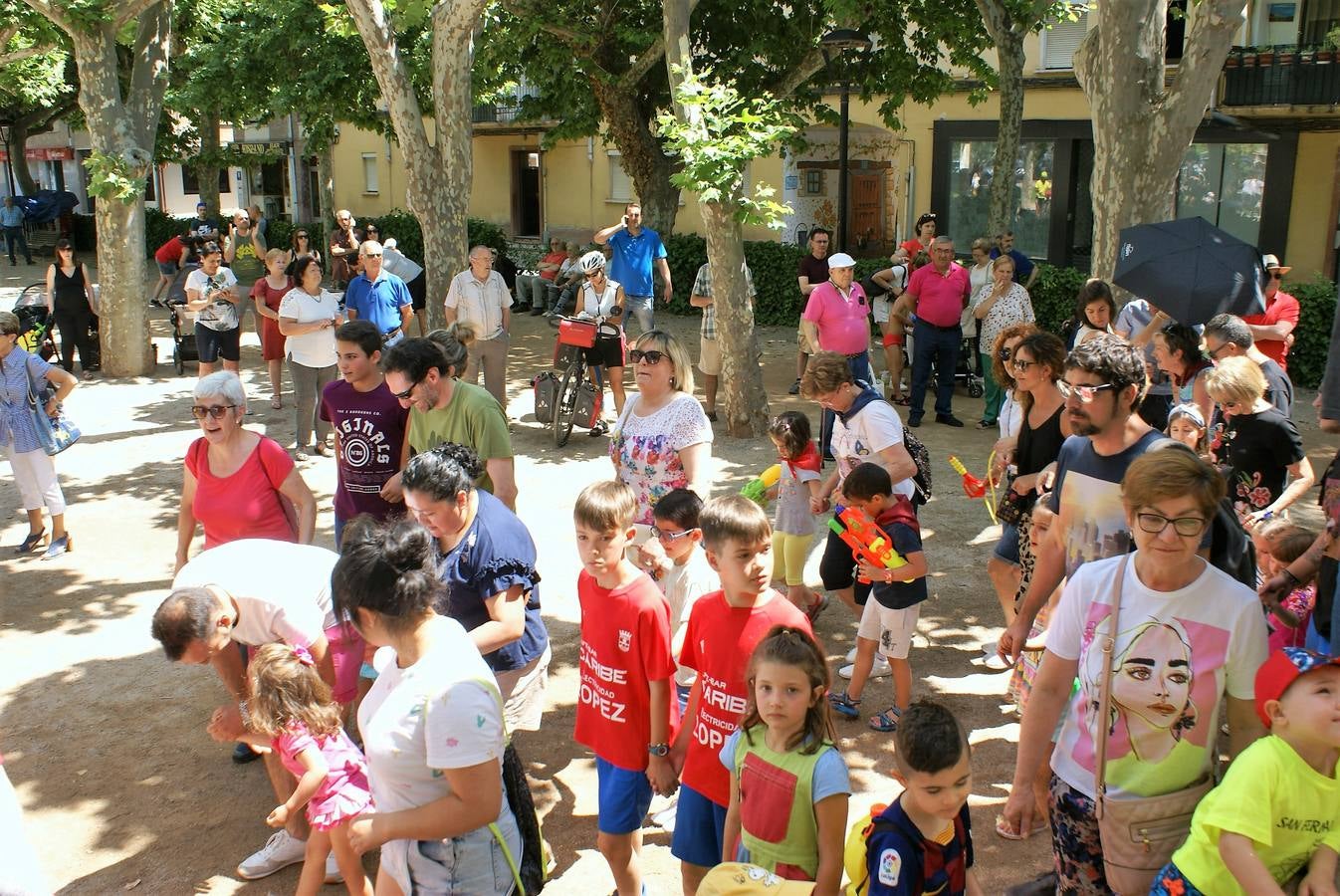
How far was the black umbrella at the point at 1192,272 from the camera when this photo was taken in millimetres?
6125

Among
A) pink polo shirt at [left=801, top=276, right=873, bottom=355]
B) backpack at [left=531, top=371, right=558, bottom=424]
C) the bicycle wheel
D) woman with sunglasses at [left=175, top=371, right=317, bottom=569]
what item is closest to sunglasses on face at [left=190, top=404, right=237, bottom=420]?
woman with sunglasses at [left=175, top=371, right=317, bottom=569]

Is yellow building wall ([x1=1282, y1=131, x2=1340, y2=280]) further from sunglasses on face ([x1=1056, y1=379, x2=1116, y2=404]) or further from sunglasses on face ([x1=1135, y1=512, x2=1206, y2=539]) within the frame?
sunglasses on face ([x1=1135, y1=512, x2=1206, y2=539])

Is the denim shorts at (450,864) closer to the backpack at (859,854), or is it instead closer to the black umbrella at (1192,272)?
the backpack at (859,854)

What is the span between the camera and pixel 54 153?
151 ft

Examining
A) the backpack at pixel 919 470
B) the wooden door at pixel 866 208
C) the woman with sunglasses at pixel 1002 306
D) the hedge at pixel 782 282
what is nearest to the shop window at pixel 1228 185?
the hedge at pixel 782 282

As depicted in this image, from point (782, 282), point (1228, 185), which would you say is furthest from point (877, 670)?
point (1228, 185)

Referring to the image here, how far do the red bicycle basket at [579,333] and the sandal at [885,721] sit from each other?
5.58 m

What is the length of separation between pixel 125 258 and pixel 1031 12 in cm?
1159

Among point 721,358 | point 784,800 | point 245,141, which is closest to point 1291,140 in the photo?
point 721,358

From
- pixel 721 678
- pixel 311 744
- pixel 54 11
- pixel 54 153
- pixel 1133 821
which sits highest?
pixel 54 153

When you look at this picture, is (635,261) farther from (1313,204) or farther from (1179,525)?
(1313,204)

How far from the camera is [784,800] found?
291 cm

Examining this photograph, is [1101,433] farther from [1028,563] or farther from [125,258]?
[125,258]

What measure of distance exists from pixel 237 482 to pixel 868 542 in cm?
273
